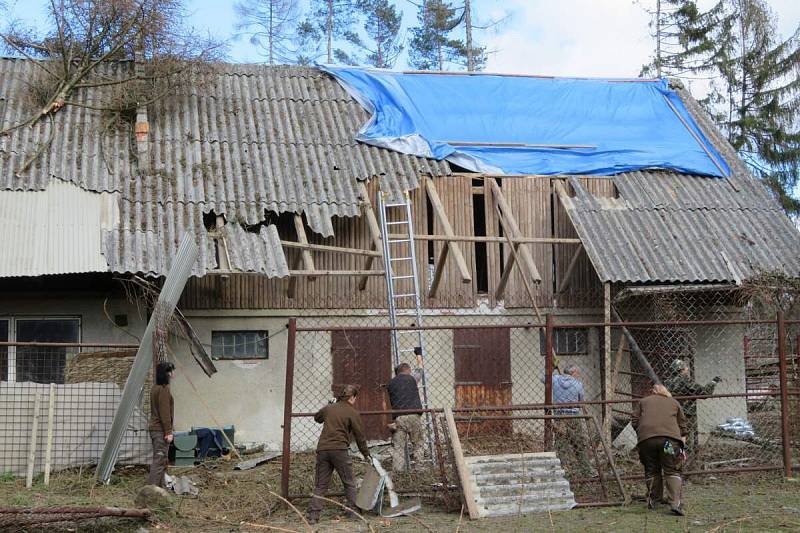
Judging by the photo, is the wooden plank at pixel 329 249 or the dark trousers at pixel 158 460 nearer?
the dark trousers at pixel 158 460

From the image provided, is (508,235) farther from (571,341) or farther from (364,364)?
(364,364)

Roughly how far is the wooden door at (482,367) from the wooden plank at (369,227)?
1.74m

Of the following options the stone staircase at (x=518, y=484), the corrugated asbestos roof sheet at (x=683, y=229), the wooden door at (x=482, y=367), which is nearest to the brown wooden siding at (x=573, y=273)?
the corrugated asbestos roof sheet at (x=683, y=229)

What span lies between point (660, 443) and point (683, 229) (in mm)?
6774

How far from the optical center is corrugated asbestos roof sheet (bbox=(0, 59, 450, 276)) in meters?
13.3

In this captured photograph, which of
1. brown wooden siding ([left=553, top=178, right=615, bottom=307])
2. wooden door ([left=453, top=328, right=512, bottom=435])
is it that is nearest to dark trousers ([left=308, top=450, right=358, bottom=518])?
wooden door ([left=453, top=328, right=512, bottom=435])

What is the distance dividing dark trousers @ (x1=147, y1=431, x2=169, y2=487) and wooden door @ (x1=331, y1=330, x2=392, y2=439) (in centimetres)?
429

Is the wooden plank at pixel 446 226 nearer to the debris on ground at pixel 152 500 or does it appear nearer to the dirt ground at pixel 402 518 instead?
the dirt ground at pixel 402 518

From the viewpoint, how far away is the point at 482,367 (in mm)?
14711

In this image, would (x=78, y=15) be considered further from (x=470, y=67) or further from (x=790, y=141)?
(x=790, y=141)

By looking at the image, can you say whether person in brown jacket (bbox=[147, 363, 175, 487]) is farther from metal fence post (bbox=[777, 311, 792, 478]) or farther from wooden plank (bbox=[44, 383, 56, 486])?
metal fence post (bbox=[777, 311, 792, 478])

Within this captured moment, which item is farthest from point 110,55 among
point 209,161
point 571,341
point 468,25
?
point 468,25

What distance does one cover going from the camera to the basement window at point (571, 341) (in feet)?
49.5

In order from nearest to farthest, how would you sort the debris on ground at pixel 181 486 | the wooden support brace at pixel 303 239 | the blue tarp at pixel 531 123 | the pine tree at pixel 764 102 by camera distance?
1. the debris on ground at pixel 181 486
2. the wooden support brace at pixel 303 239
3. the blue tarp at pixel 531 123
4. the pine tree at pixel 764 102
